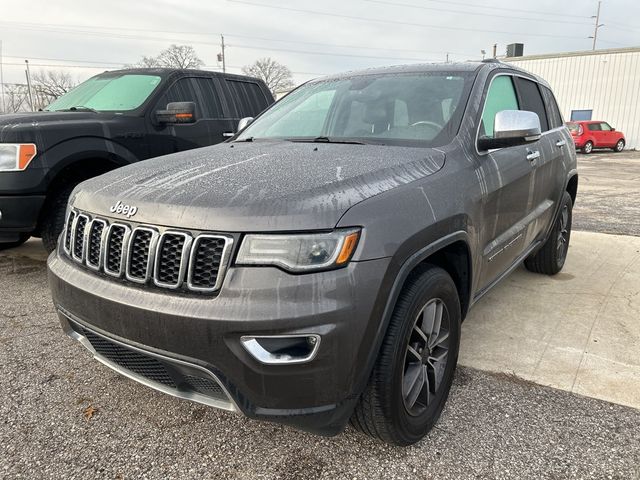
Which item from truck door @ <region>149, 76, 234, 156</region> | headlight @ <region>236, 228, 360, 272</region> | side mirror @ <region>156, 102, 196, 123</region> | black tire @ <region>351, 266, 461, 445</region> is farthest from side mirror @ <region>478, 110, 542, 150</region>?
truck door @ <region>149, 76, 234, 156</region>

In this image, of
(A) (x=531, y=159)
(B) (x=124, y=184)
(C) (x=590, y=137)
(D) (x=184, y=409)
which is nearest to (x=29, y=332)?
(D) (x=184, y=409)

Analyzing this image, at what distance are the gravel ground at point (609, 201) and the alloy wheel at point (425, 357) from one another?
18.1ft

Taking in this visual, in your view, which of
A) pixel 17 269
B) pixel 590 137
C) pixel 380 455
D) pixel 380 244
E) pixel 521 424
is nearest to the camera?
pixel 380 244

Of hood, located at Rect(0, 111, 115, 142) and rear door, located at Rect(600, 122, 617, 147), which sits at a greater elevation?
hood, located at Rect(0, 111, 115, 142)

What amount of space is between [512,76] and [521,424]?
8.02 ft

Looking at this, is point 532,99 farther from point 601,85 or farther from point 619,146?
point 601,85

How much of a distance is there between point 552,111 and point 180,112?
3446 millimetres

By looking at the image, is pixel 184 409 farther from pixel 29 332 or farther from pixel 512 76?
pixel 512 76

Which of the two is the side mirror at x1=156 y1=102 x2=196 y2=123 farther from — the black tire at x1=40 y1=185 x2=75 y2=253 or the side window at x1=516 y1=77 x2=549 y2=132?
the side window at x1=516 y1=77 x2=549 y2=132

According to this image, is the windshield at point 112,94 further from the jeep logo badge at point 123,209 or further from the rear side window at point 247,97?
the jeep logo badge at point 123,209

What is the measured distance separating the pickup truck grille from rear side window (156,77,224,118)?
134 inches

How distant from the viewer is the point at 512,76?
3.61 m

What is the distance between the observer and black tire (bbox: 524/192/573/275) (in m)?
4.49

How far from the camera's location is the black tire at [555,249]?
4492 millimetres
